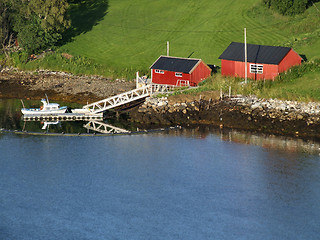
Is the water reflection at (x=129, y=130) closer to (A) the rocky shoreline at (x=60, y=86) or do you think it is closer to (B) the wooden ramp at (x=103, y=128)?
(B) the wooden ramp at (x=103, y=128)

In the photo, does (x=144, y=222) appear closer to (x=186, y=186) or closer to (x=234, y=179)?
(x=186, y=186)

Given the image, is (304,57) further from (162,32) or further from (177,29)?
(162,32)

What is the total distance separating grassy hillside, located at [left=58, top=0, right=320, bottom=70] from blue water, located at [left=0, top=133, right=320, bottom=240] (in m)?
29.0

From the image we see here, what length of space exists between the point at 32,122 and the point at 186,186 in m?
26.3

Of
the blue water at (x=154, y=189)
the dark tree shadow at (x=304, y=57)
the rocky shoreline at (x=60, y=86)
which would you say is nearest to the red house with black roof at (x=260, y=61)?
the dark tree shadow at (x=304, y=57)

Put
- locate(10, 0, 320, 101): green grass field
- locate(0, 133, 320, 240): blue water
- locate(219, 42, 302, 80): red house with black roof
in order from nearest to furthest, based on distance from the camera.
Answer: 1. locate(0, 133, 320, 240): blue water
2. locate(219, 42, 302, 80): red house with black roof
3. locate(10, 0, 320, 101): green grass field

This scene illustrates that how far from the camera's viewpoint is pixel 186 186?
51.5m

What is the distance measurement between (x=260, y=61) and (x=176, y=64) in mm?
10090

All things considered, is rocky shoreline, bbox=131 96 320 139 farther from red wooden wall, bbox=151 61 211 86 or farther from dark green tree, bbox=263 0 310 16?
dark green tree, bbox=263 0 310 16

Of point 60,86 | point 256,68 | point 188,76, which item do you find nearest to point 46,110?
point 60,86

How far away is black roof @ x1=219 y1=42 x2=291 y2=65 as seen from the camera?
75938mm

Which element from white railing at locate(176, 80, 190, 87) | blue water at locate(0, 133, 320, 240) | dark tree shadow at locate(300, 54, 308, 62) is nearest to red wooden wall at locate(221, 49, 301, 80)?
dark tree shadow at locate(300, 54, 308, 62)

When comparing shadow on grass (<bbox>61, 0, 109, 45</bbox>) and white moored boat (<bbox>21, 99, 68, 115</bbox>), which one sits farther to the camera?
shadow on grass (<bbox>61, 0, 109, 45</bbox>)

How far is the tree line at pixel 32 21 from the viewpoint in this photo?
93.2 metres
